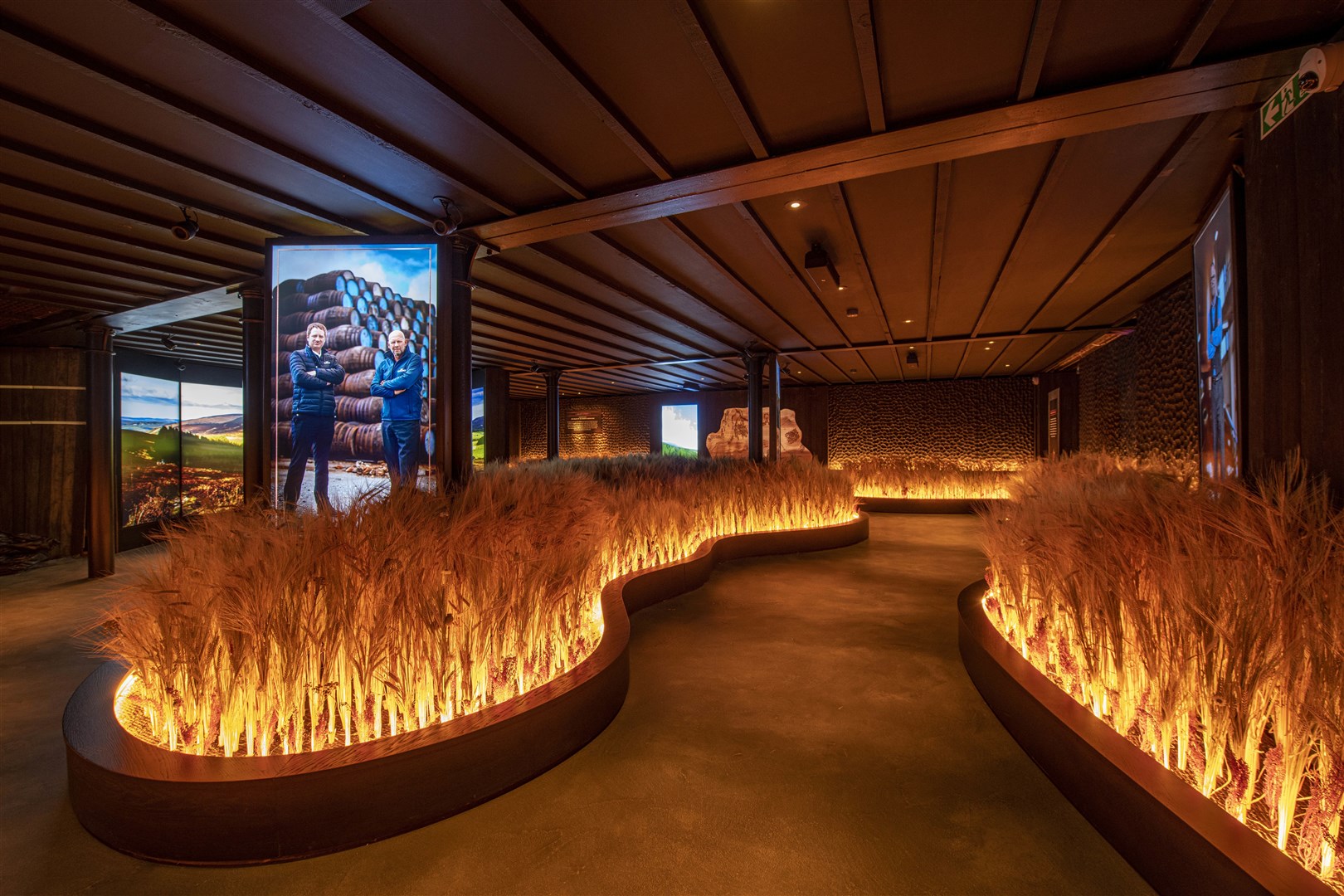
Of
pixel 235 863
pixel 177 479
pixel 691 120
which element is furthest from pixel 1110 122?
pixel 177 479

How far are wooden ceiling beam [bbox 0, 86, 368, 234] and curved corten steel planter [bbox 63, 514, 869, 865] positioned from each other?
2.46 m

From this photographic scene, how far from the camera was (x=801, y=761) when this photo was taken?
1770 millimetres

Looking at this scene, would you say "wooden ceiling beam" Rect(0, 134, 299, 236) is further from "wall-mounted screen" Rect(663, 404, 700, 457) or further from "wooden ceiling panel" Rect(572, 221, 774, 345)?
"wall-mounted screen" Rect(663, 404, 700, 457)

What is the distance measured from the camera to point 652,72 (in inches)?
91.1

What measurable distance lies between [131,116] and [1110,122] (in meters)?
Answer: 4.46

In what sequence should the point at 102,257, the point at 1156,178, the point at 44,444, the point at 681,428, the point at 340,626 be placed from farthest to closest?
1. the point at 681,428
2. the point at 44,444
3. the point at 102,257
4. the point at 1156,178
5. the point at 340,626

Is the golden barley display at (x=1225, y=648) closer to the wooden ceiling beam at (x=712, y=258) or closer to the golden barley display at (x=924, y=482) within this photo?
the wooden ceiling beam at (x=712, y=258)

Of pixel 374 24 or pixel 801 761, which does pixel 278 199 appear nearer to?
pixel 374 24

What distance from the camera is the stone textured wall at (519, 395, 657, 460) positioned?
1684cm

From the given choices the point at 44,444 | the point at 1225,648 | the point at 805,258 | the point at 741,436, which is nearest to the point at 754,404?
the point at 805,258

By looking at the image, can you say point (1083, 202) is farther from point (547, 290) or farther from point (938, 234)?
point (547, 290)

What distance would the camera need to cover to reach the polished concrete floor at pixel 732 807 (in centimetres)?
129

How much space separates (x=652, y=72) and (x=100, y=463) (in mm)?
6528

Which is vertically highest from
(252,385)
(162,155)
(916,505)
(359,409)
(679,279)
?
(679,279)
